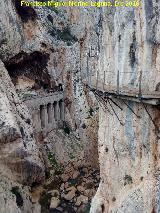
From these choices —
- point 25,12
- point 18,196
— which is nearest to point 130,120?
point 18,196

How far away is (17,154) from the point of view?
36.5 meters

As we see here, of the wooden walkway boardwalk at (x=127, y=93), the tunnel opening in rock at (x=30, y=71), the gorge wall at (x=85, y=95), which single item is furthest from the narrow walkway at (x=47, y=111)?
the wooden walkway boardwalk at (x=127, y=93)

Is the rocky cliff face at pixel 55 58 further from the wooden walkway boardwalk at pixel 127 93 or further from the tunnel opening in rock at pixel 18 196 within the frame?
the wooden walkway boardwalk at pixel 127 93

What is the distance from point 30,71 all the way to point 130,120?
2381 centimetres

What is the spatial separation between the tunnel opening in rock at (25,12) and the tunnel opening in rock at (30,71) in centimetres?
397

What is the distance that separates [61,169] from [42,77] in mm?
10982

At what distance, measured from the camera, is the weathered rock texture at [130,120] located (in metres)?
23.6

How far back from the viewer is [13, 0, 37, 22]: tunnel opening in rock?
45.6m

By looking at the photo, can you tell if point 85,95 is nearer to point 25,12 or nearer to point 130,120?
point 25,12

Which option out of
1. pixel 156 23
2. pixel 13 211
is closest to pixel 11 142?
pixel 13 211

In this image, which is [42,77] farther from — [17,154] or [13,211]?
[13,211]

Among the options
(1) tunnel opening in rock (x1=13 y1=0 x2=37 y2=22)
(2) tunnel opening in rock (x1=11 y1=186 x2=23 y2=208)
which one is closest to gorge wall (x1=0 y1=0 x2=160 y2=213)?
(2) tunnel opening in rock (x1=11 y1=186 x2=23 y2=208)

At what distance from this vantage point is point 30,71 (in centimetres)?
4738

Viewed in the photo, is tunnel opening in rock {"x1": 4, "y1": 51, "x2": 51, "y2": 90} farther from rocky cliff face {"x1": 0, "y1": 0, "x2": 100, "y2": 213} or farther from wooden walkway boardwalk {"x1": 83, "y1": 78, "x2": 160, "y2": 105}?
wooden walkway boardwalk {"x1": 83, "y1": 78, "x2": 160, "y2": 105}
